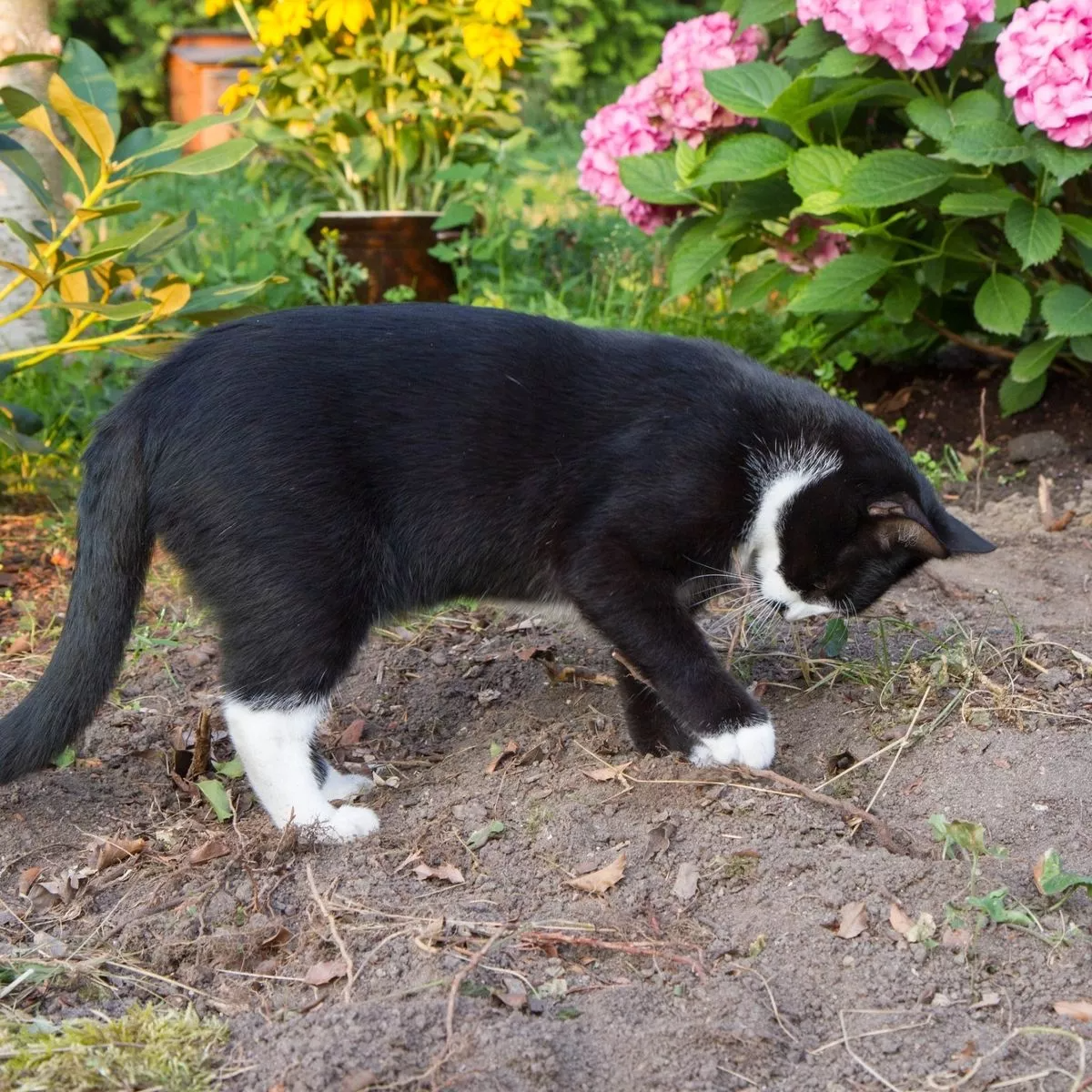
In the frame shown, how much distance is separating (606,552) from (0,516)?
7.85 feet

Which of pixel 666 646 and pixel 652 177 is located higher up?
pixel 652 177

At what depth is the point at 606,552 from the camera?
254cm

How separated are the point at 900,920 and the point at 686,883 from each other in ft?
1.17

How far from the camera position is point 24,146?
4.19 meters

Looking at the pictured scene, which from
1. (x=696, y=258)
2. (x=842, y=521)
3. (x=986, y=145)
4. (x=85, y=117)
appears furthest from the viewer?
(x=696, y=258)

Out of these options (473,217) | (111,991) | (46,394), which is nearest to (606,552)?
(111,991)

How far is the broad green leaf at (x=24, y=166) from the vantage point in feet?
10.8

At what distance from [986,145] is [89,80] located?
95.7 inches

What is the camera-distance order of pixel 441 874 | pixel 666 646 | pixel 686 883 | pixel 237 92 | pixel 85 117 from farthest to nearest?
pixel 237 92 < pixel 85 117 < pixel 666 646 < pixel 441 874 < pixel 686 883

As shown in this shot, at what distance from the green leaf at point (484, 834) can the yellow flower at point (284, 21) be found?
13.0 ft

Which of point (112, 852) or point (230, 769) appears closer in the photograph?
point (112, 852)

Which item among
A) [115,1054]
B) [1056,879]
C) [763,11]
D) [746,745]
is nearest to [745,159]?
[763,11]

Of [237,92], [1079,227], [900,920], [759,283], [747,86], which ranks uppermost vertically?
[747,86]

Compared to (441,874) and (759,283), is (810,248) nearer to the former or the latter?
(759,283)
